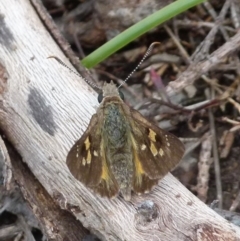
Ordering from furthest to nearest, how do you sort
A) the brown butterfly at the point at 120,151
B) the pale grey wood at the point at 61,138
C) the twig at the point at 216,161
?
1. the twig at the point at 216,161
2. the brown butterfly at the point at 120,151
3. the pale grey wood at the point at 61,138

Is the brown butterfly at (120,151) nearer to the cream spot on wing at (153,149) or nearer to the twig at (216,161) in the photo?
the cream spot on wing at (153,149)

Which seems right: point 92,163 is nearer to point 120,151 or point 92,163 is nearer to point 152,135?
point 120,151

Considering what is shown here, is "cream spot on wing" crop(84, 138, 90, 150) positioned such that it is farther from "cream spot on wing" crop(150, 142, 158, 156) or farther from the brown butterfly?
"cream spot on wing" crop(150, 142, 158, 156)

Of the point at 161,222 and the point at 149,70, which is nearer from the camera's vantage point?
the point at 161,222

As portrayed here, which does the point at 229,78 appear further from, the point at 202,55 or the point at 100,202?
the point at 100,202

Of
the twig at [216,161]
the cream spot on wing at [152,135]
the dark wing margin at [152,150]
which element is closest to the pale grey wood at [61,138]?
the dark wing margin at [152,150]

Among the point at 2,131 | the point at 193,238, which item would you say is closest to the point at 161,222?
the point at 193,238

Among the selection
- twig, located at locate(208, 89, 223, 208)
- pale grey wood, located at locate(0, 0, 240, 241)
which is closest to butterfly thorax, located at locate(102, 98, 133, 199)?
pale grey wood, located at locate(0, 0, 240, 241)
